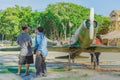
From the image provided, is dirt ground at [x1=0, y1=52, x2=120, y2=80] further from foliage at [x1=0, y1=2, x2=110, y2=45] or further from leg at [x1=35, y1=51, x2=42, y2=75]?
foliage at [x1=0, y1=2, x2=110, y2=45]

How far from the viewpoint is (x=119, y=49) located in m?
17.9

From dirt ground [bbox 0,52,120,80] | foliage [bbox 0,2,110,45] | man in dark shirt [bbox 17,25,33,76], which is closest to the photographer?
dirt ground [bbox 0,52,120,80]

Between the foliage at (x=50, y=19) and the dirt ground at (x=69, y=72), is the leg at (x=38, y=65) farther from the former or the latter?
the foliage at (x=50, y=19)

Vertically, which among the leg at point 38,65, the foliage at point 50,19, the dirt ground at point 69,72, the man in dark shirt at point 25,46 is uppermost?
the foliage at point 50,19

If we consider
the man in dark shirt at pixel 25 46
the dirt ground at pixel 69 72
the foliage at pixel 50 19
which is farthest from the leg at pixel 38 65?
the foliage at pixel 50 19

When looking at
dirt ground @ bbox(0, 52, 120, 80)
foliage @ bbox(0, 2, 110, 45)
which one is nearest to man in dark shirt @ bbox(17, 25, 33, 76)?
dirt ground @ bbox(0, 52, 120, 80)

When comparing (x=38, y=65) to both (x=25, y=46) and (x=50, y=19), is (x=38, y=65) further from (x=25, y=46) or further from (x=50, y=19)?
(x=50, y=19)

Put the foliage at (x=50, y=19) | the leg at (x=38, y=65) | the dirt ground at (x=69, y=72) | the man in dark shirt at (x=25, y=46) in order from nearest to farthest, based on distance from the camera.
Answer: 1. the dirt ground at (x=69, y=72)
2. the leg at (x=38, y=65)
3. the man in dark shirt at (x=25, y=46)
4. the foliage at (x=50, y=19)

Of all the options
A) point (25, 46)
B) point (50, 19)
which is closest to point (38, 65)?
point (25, 46)

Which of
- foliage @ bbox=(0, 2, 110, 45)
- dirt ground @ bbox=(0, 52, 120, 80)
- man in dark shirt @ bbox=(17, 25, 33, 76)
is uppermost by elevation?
foliage @ bbox=(0, 2, 110, 45)

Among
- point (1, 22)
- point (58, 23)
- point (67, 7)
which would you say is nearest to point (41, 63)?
point (58, 23)

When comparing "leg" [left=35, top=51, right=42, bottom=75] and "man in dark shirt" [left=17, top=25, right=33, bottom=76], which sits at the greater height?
"man in dark shirt" [left=17, top=25, right=33, bottom=76]

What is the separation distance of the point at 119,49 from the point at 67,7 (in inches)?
2874

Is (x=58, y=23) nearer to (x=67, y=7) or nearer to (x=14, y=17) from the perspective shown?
(x=67, y=7)
